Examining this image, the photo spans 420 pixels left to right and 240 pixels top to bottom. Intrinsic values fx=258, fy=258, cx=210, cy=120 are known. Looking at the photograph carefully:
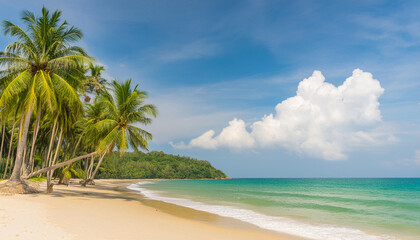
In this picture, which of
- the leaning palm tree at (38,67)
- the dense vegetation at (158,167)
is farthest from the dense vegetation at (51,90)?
the dense vegetation at (158,167)

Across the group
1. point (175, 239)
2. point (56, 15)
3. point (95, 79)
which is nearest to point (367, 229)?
point (175, 239)

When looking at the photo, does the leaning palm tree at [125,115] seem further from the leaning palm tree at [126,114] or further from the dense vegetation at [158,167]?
the dense vegetation at [158,167]

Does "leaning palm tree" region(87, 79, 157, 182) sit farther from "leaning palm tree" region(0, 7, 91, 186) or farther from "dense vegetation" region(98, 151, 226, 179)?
"dense vegetation" region(98, 151, 226, 179)

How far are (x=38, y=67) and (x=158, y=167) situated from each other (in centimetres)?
10814

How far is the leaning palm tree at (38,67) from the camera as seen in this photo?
1331 centimetres

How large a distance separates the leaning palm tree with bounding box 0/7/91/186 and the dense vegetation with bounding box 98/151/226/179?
73801 mm

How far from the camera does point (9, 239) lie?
5207 millimetres

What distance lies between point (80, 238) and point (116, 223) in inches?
92.7

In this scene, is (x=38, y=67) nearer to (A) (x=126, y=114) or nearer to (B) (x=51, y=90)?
(B) (x=51, y=90)

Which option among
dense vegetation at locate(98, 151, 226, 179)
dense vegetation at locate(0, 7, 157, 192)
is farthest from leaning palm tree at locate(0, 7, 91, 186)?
dense vegetation at locate(98, 151, 226, 179)

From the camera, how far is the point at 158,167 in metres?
119

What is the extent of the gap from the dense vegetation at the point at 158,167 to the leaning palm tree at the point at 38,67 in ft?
242

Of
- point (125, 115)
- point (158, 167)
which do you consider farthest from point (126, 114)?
point (158, 167)

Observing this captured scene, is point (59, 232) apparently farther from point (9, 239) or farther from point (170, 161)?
point (170, 161)
